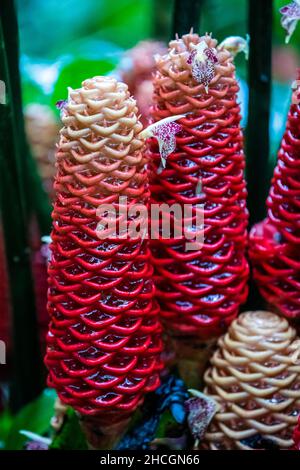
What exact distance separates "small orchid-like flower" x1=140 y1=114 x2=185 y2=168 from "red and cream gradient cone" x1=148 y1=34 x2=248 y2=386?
0.02 metres

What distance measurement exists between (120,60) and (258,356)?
2.14 feet

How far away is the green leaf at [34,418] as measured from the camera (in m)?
0.93

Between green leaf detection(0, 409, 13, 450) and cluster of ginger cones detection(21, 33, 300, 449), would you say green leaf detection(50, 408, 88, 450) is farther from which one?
green leaf detection(0, 409, 13, 450)

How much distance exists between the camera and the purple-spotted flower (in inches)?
30.3

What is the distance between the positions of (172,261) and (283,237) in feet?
0.43

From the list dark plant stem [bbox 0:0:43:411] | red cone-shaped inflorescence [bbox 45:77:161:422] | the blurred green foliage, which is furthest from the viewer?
the blurred green foliage

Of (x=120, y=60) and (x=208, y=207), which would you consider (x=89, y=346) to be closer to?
(x=208, y=207)

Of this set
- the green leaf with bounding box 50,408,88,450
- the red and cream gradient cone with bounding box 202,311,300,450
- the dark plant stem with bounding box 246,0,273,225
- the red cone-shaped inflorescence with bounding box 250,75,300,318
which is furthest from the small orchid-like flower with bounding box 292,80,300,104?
the green leaf with bounding box 50,408,88,450

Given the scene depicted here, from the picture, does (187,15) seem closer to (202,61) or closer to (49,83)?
(202,61)

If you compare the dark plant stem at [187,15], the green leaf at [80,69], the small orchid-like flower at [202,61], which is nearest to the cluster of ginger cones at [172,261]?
the small orchid-like flower at [202,61]

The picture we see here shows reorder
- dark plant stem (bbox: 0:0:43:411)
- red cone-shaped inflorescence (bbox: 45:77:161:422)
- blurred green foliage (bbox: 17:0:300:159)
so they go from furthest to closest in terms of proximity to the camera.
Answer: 1. blurred green foliage (bbox: 17:0:300:159)
2. dark plant stem (bbox: 0:0:43:411)
3. red cone-shaped inflorescence (bbox: 45:77:161:422)

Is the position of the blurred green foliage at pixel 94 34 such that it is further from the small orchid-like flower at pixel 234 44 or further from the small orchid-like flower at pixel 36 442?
the small orchid-like flower at pixel 36 442

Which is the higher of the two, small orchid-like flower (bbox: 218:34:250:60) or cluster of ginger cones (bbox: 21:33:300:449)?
small orchid-like flower (bbox: 218:34:250:60)

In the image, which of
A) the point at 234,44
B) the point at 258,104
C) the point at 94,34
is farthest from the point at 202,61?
the point at 94,34
